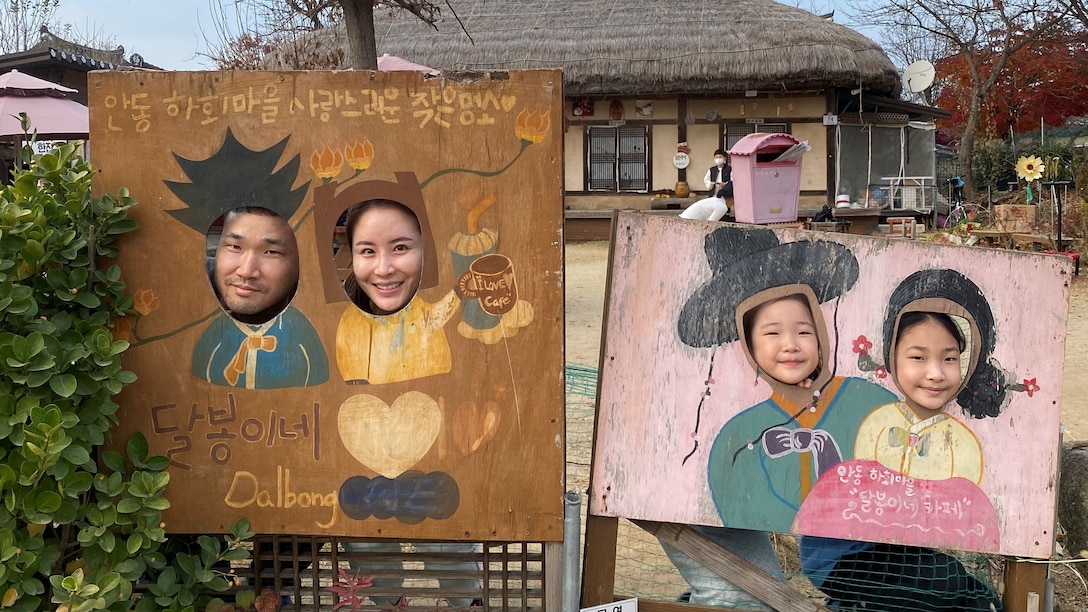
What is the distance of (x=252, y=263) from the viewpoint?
219 centimetres

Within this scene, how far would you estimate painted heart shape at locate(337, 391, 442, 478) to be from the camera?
86.6 inches

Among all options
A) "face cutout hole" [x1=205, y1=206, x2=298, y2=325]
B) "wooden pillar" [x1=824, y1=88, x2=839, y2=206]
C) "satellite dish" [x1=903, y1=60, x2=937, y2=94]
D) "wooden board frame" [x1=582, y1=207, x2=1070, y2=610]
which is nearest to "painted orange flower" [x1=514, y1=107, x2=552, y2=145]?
"wooden board frame" [x1=582, y1=207, x2=1070, y2=610]

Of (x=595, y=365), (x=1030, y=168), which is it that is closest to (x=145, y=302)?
(x=595, y=365)

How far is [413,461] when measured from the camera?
2217 mm

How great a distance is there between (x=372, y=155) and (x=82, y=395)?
0.84 metres

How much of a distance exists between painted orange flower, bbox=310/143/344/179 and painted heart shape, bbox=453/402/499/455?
64 cm

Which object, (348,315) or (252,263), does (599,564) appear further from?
(252,263)

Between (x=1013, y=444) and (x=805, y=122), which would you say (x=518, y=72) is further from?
(x=805, y=122)

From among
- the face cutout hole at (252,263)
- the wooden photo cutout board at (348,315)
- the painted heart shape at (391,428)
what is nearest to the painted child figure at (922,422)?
the wooden photo cutout board at (348,315)

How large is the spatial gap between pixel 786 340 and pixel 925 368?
1.16 ft

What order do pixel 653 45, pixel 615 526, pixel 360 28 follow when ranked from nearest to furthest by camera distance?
pixel 615 526
pixel 360 28
pixel 653 45

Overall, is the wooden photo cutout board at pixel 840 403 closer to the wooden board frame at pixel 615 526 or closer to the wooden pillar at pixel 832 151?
the wooden board frame at pixel 615 526

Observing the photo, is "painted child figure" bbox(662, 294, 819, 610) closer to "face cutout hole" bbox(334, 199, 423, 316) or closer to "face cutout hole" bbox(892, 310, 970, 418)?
"face cutout hole" bbox(892, 310, 970, 418)

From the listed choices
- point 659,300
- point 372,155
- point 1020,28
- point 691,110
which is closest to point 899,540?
point 659,300
